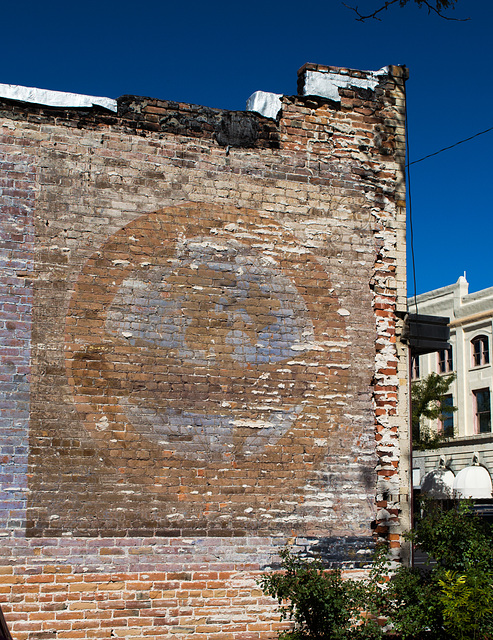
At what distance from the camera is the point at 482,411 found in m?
27.1

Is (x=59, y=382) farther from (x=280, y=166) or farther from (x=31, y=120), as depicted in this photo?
(x=280, y=166)

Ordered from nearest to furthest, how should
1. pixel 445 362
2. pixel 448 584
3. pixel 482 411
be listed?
pixel 448 584 → pixel 482 411 → pixel 445 362

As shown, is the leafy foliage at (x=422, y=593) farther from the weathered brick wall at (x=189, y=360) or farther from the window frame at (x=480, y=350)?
the window frame at (x=480, y=350)

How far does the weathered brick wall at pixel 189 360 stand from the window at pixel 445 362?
22188 millimetres

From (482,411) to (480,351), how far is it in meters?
2.43

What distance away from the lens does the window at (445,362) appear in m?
29.2

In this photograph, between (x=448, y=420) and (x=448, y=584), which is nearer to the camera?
(x=448, y=584)

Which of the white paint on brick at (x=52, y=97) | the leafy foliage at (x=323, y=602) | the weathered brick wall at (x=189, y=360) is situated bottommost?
the leafy foliage at (x=323, y=602)

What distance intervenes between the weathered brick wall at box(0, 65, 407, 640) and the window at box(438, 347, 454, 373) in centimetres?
2219

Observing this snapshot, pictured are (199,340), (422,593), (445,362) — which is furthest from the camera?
(445,362)

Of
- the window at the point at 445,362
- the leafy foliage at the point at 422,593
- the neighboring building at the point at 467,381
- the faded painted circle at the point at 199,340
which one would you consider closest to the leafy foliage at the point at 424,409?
the neighboring building at the point at 467,381

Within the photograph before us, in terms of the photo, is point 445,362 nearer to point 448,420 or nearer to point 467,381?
point 467,381

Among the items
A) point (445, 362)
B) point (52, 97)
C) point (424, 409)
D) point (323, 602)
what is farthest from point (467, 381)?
point (52, 97)

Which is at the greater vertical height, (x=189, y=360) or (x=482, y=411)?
(x=482, y=411)
